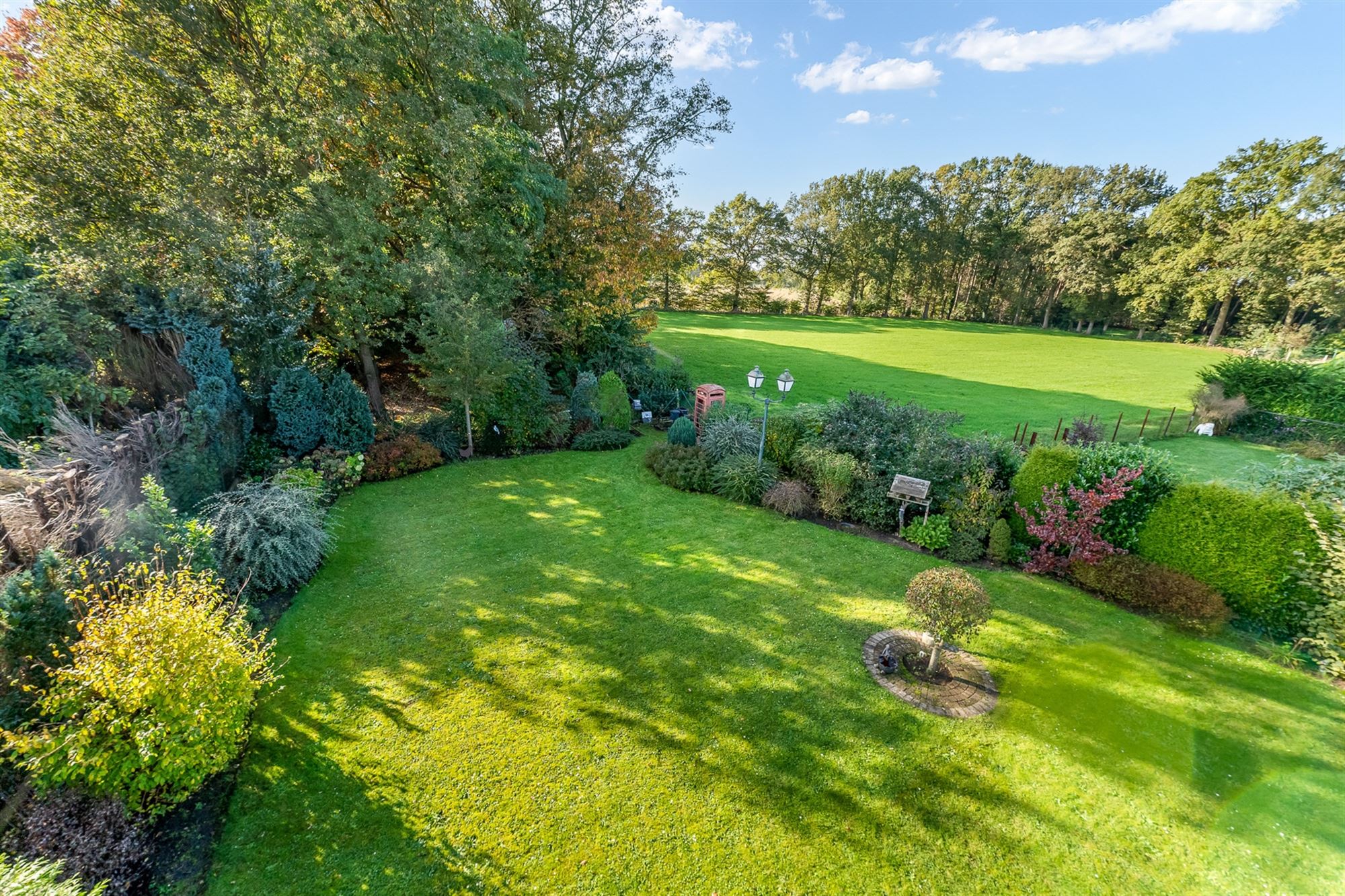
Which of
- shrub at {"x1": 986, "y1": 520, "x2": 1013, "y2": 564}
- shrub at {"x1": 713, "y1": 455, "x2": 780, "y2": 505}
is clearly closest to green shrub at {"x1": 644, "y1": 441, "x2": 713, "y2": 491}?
shrub at {"x1": 713, "y1": 455, "x2": 780, "y2": 505}

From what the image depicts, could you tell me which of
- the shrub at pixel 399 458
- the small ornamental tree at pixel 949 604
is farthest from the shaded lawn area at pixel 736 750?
the shrub at pixel 399 458

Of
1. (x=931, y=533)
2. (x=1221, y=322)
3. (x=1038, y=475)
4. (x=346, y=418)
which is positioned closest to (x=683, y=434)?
(x=931, y=533)

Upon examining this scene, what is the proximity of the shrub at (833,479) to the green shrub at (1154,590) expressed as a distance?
3747mm

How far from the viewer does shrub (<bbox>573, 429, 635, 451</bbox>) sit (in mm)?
13297

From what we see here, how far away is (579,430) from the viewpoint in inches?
554

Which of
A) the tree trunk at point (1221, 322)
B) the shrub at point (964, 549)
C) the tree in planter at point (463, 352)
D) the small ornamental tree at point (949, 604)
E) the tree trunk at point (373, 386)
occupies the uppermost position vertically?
the tree trunk at point (1221, 322)

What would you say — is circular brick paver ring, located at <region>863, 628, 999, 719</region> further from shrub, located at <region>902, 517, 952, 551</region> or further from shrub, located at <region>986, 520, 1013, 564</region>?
shrub, located at <region>986, 520, 1013, 564</region>

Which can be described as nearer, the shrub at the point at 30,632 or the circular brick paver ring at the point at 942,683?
the shrub at the point at 30,632

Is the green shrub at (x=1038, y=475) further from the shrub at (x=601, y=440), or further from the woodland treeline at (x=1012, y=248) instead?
the woodland treeline at (x=1012, y=248)

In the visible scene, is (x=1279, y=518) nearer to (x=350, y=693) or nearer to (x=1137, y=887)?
(x=1137, y=887)

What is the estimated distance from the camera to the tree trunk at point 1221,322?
37875 millimetres

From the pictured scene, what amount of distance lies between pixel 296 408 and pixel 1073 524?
48.2 feet

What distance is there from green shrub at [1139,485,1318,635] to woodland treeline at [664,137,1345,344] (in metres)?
34.3

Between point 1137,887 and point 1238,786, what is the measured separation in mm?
1928
